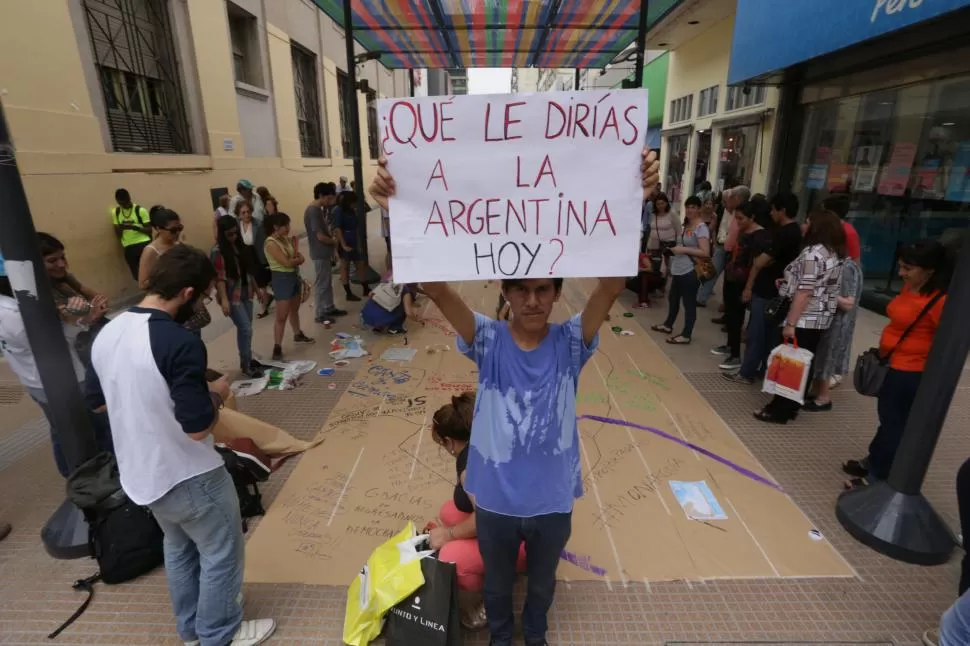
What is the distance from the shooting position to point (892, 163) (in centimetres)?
739

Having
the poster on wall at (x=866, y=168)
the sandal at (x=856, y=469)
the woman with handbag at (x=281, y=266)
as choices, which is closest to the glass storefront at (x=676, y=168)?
the poster on wall at (x=866, y=168)

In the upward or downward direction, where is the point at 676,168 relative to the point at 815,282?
upward

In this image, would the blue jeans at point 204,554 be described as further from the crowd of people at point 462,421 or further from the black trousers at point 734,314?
the black trousers at point 734,314

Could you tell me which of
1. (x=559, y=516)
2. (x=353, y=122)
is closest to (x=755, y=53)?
(x=353, y=122)

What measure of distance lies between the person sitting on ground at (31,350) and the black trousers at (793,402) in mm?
4893

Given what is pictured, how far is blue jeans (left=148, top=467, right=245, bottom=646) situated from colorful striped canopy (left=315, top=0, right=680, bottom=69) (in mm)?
5630

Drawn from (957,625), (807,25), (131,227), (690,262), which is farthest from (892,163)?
(131,227)

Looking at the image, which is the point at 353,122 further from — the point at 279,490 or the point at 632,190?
the point at 632,190

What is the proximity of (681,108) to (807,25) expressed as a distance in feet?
28.7

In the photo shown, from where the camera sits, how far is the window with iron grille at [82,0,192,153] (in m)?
7.62

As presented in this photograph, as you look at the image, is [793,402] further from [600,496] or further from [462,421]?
[462,421]

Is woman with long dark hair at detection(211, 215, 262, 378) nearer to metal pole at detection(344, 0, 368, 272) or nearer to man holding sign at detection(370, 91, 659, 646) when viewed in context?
metal pole at detection(344, 0, 368, 272)

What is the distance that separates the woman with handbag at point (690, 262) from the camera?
604cm

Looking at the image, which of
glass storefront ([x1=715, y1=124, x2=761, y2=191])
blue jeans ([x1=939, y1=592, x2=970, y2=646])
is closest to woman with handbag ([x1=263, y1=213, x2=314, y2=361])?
blue jeans ([x1=939, y1=592, x2=970, y2=646])
